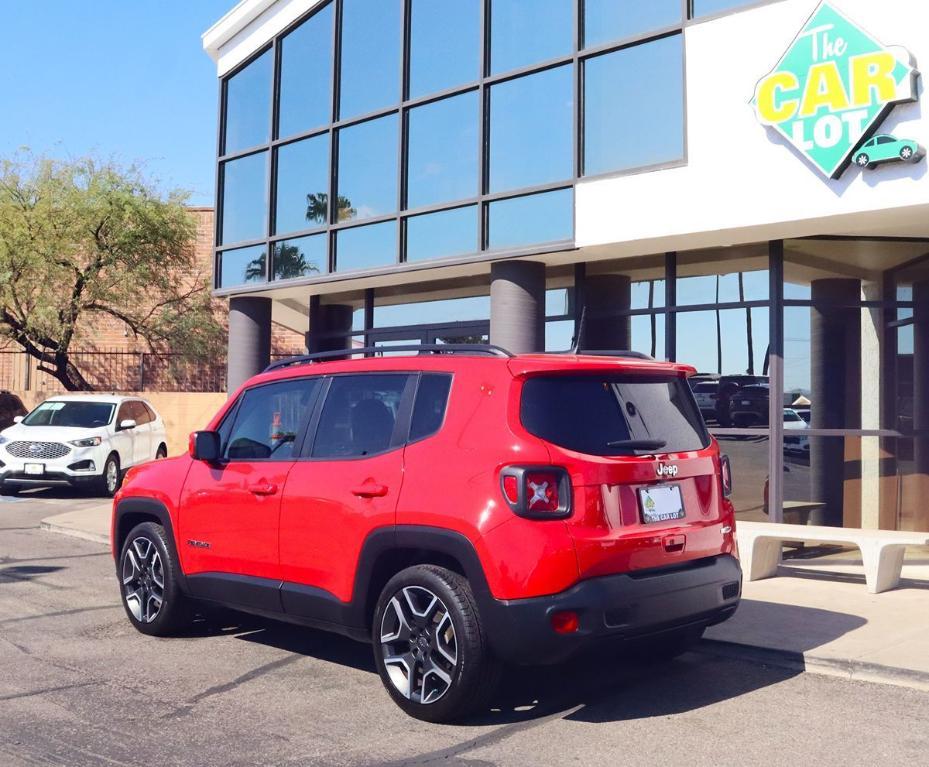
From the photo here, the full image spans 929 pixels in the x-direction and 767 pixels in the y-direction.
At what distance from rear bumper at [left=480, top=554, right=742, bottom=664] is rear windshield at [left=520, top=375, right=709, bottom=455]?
64cm

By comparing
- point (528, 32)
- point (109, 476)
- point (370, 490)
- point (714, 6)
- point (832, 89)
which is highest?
point (528, 32)

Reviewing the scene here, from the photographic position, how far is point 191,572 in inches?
260

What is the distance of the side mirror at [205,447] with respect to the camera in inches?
255

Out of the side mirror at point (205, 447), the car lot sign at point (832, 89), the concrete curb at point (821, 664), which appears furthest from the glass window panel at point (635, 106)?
the side mirror at point (205, 447)

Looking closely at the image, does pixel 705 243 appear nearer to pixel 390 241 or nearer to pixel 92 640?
pixel 390 241

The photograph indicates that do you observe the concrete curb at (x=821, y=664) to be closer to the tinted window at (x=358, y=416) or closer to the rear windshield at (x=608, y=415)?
the rear windshield at (x=608, y=415)

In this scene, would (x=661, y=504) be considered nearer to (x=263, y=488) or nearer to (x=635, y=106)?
(x=263, y=488)

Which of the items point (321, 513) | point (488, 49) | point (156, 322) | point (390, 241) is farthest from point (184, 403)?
point (321, 513)

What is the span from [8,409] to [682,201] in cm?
1802

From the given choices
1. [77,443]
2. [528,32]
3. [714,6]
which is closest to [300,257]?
[528,32]

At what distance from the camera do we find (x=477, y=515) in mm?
4859

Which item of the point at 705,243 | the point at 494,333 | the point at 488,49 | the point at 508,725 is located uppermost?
the point at 488,49

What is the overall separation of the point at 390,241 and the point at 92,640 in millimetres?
8310

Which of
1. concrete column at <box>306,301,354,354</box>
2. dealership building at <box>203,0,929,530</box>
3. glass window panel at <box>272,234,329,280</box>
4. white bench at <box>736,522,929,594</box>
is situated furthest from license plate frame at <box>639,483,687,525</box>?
concrete column at <box>306,301,354,354</box>
